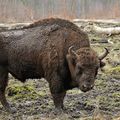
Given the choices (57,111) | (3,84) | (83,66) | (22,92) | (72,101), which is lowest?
(22,92)

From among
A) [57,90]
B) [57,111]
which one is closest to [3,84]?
[57,90]

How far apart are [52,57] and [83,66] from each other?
57 cm

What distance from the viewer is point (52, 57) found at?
8.23 metres

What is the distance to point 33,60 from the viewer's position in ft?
27.8

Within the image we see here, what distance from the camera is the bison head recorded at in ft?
25.7

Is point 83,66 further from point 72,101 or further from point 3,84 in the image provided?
point 3,84

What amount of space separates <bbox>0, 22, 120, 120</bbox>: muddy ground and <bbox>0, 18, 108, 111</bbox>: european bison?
0.34 m

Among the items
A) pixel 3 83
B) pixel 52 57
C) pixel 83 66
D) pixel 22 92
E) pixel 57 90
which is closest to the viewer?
pixel 83 66

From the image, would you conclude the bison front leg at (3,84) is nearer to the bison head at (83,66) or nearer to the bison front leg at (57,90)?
the bison front leg at (57,90)

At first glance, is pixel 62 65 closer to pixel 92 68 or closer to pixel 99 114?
pixel 92 68

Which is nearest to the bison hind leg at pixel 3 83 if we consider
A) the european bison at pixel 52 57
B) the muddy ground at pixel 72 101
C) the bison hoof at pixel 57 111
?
the european bison at pixel 52 57

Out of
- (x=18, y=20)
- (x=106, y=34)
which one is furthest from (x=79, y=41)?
(x=18, y=20)

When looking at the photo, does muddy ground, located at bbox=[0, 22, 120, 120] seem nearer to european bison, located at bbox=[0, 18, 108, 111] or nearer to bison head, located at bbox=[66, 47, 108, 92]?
european bison, located at bbox=[0, 18, 108, 111]

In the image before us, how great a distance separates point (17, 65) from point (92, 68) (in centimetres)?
136
